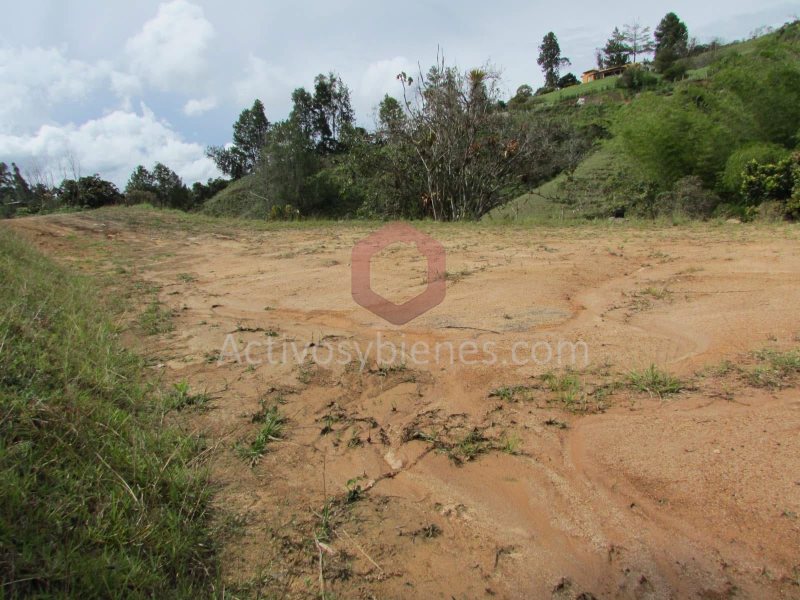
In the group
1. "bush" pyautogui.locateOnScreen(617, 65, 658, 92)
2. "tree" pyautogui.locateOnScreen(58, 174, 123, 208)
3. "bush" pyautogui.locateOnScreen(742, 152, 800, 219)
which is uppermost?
"bush" pyautogui.locateOnScreen(617, 65, 658, 92)

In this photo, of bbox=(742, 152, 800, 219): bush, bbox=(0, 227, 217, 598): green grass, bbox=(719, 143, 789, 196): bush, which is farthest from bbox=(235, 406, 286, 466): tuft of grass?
bbox=(719, 143, 789, 196): bush

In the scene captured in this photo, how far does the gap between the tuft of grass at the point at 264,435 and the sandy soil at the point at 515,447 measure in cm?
3

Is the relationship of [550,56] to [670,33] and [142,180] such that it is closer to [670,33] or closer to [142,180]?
[670,33]

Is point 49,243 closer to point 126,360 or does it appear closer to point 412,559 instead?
point 126,360

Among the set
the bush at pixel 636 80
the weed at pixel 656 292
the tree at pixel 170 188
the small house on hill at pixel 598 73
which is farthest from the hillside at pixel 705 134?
the small house on hill at pixel 598 73

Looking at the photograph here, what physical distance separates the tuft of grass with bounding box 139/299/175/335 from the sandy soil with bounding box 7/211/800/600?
9 cm

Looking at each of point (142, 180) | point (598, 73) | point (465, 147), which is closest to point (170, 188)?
point (142, 180)

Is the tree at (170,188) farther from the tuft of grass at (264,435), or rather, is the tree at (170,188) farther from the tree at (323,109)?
the tuft of grass at (264,435)

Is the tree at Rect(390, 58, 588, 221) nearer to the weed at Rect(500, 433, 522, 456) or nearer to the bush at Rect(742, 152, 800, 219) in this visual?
the bush at Rect(742, 152, 800, 219)

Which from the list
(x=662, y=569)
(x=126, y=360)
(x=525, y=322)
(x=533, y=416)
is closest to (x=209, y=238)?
(x=126, y=360)

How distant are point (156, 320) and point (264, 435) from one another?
1.75 metres

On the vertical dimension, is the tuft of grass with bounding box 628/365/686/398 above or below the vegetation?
below

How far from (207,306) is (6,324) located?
4.90ft

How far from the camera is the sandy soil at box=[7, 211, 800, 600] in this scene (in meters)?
1.17
